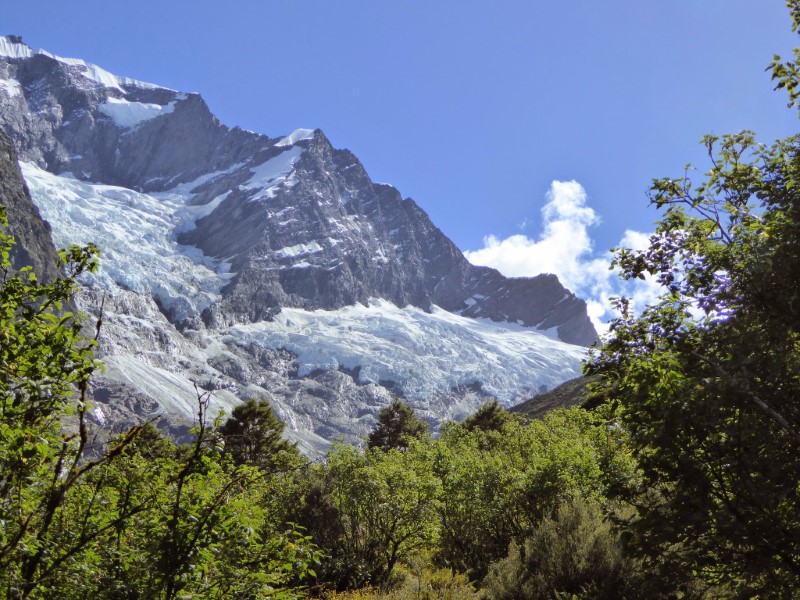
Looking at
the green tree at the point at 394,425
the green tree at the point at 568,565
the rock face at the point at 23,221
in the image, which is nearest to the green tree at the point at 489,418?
the green tree at the point at 394,425

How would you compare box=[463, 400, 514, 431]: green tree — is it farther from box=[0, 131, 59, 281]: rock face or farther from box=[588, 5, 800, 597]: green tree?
box=[0, 131, 59, 281]: rock face

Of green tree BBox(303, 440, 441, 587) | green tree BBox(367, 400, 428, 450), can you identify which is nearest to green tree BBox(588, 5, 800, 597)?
green tree BBox(303, 440, 441, 587)

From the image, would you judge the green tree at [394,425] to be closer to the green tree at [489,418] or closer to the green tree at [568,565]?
the green tree at [489,418]

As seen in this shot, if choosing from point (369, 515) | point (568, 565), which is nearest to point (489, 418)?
point (369, 515)

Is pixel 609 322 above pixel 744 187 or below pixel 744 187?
below

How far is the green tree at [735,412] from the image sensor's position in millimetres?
5133

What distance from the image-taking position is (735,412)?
225 inches

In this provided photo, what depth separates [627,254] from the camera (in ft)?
25.2

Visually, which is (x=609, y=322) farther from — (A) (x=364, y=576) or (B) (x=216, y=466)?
(A) (x=364, y=576)

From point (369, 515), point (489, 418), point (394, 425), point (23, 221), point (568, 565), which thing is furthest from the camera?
point (23, 221)

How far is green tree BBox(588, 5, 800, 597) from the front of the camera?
513 centimetres

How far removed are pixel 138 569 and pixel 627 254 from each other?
690cm

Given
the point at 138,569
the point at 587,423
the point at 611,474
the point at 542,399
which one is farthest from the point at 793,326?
the point at 542,399

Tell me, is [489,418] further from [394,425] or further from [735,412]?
[735,412]
